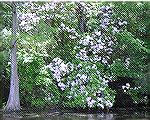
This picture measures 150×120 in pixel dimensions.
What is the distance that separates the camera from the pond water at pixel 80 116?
5.54 m

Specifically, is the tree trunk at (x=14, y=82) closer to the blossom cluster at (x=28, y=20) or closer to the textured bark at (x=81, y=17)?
the blossom cluster at (x=28, y=20)

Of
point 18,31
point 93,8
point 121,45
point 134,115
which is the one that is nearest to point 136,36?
point 121,45

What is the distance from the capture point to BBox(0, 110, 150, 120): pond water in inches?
218

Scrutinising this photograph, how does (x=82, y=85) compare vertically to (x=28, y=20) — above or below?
below

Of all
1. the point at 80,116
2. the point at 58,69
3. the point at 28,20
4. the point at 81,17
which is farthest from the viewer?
the point at 81,17

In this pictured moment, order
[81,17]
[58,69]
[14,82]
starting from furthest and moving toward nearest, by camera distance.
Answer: [81,17], [58,69], [14,82]

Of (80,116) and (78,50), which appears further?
(78,50)

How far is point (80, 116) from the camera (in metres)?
5.79

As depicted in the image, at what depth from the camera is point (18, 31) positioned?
6.33 m

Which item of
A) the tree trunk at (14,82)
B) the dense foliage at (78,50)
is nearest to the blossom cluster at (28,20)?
the dense foliage at (78,50)

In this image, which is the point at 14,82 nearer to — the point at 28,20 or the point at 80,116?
the point at 28,20

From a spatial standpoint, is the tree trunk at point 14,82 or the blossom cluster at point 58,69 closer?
the tree trunk at point 14,82

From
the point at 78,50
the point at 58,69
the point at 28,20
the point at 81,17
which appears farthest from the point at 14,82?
the point at 81,17

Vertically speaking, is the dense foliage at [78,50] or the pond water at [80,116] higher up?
the dense foliage at [78,50]
